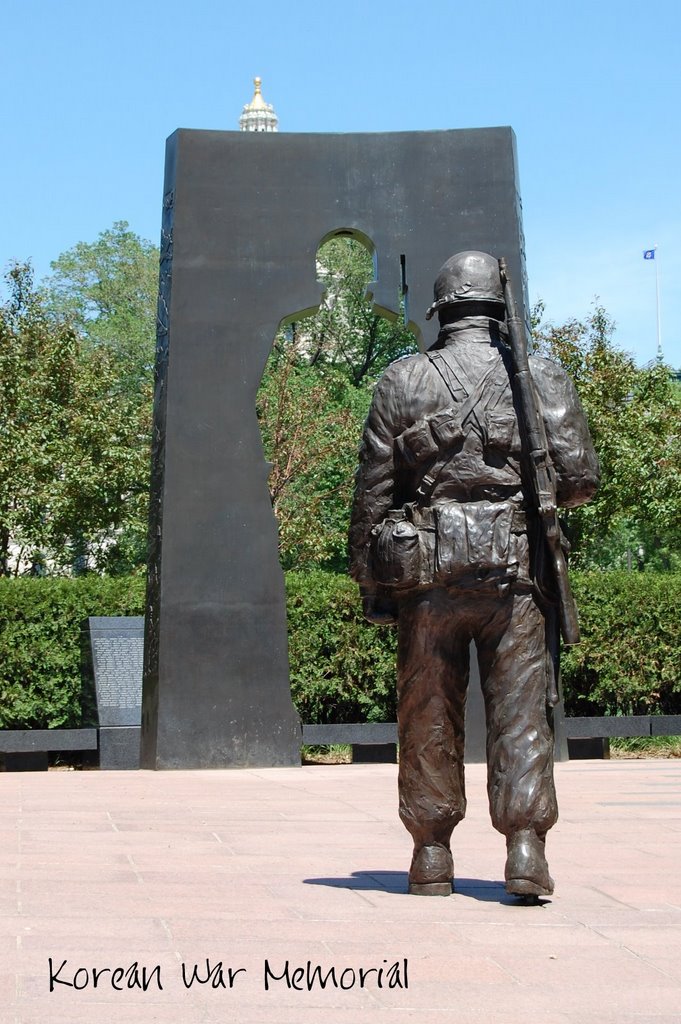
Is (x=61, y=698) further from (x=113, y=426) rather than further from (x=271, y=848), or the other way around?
(x=113, y=426)

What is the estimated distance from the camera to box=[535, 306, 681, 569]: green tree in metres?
22.3

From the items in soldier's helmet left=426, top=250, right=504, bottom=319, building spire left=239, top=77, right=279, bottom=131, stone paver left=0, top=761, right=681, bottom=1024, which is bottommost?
stone paver left=0, top=761, right=681, bottom=1024

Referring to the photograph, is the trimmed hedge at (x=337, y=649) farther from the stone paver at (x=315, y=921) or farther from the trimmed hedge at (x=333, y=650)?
the stone paver at (x=315, y=921)

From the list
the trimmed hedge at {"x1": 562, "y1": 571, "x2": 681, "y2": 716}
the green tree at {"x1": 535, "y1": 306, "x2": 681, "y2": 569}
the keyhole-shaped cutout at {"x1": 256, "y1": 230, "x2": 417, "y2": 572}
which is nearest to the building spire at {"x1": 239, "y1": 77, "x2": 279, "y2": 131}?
the keyhole-shaped cutout at {"x1": 256, "y1": 230, "x2": 417, "y2": 572}

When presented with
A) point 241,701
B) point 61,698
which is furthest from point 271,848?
point 61,698

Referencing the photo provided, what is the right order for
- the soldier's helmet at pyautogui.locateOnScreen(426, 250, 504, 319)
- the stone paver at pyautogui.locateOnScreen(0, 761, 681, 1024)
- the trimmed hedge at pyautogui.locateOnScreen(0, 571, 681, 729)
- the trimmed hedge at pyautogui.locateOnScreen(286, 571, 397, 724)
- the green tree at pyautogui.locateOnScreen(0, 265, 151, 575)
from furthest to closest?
the green tree at pyautogui.locateOnScreen(0, 265, 151, 575) → the trimmed hedge at pyautogui.locateOnScreen(286, 571, 397, 724) → the trimmed hedge at pyautogui.locateOnScreen(0, 571, 681, 729) → the soldier's helmet at pyautogui.locateOnScreen(426, 250, 504, 319) → the stone paver at pyautogui.locateOnScreen(0, 761, 681, 1024)

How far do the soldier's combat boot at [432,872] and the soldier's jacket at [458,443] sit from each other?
3.32 ft

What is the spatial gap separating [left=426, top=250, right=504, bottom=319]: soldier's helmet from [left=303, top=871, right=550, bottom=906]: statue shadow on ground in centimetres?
218

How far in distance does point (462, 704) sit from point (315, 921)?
1026mm

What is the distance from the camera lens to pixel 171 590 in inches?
433

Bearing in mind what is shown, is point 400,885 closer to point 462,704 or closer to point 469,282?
point 462,704

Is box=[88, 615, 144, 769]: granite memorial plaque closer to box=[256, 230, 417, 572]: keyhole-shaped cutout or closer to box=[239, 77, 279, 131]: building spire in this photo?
box=[256, 230, 417, 572]: keyhole-shaped cutout

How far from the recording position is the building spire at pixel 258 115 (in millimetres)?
78562

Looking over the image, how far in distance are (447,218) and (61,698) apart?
5.74 meters
